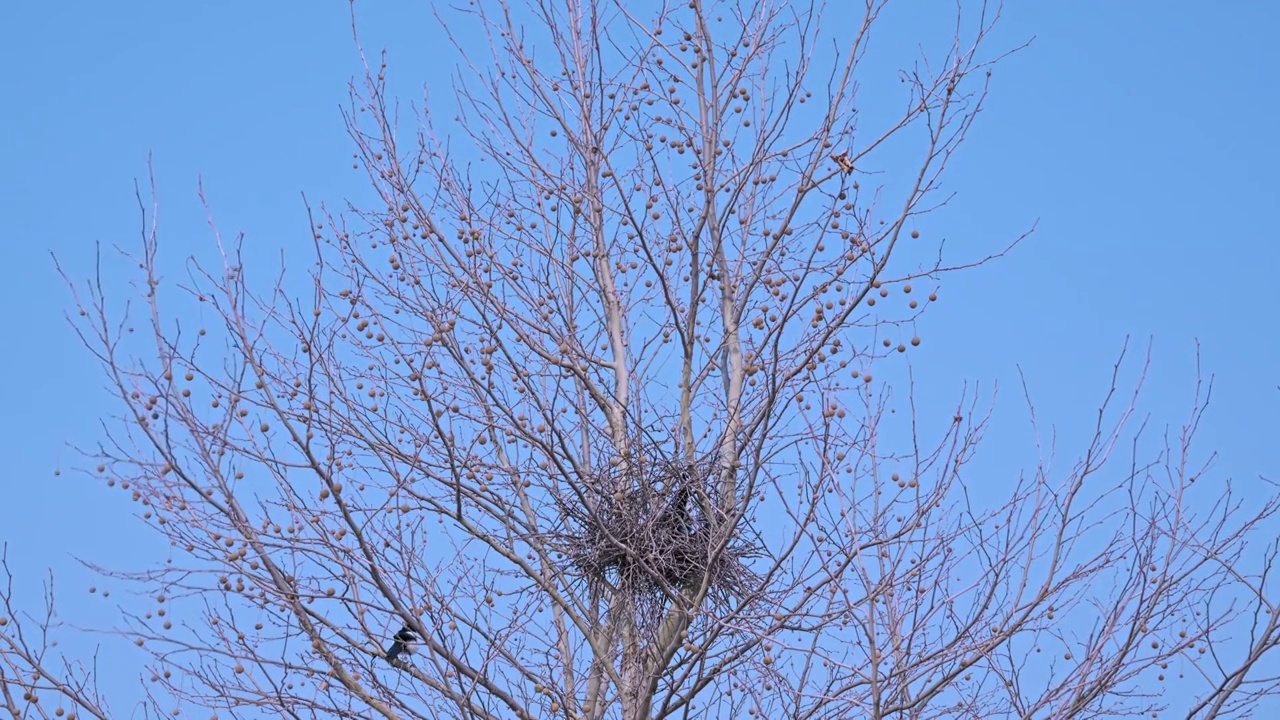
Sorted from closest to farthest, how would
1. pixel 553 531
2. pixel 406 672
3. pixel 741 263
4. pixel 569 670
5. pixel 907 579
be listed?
pixel 907 579, pixel 406 672, pixel 553 531, pixel 569 670, pixel 741 263

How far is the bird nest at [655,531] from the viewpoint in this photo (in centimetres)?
611

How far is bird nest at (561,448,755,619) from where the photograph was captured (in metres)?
6.11

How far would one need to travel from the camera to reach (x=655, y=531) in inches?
242

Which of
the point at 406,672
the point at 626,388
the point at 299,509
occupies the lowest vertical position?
the point at 406,672

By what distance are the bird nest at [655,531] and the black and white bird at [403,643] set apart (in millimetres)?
818

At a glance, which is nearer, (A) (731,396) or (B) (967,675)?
(B) (967,675)

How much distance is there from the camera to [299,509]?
581 cm

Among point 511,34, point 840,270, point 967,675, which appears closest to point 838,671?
point 967,675

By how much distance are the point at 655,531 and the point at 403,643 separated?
43.8 inches

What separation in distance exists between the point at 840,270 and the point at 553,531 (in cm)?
169

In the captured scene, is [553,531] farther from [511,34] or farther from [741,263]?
[511,34]

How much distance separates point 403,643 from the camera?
583 cm

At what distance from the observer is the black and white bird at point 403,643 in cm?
579

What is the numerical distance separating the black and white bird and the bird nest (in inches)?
32.2
